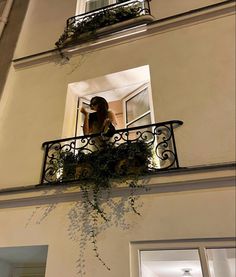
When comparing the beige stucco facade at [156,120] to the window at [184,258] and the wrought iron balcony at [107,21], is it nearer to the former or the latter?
the window at [184,258]

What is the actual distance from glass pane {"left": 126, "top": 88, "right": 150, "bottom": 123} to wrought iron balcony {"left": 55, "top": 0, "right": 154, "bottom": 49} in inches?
39.2

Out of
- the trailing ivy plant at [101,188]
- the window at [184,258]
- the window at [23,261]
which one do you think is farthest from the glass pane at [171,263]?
the window at [23,261]

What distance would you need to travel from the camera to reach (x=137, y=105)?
339 cm

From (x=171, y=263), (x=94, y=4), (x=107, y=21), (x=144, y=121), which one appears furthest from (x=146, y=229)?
(x=94, y=4)

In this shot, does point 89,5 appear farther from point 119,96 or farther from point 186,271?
point 186,271

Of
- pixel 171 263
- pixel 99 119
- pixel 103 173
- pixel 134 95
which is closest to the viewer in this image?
pixel 171 263

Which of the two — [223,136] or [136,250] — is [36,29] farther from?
[136,250]

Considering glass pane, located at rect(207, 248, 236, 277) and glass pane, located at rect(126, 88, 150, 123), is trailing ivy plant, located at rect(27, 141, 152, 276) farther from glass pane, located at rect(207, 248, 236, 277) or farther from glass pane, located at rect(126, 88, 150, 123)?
glass pane, located at rect(126, 88, 150, 123)

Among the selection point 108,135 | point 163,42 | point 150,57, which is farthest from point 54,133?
point 163,42

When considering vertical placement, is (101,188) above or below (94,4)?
below

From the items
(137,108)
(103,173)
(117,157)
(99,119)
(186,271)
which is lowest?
(186,271)

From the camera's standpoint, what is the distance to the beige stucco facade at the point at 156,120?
84.7 inches

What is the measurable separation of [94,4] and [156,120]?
9.60ft

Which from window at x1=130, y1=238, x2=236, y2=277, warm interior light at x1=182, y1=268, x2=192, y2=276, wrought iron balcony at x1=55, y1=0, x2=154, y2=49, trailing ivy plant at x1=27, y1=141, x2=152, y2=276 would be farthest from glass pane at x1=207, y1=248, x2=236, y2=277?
wrought iron balcony at x1=55, y1=0, x2=154, y2=49
